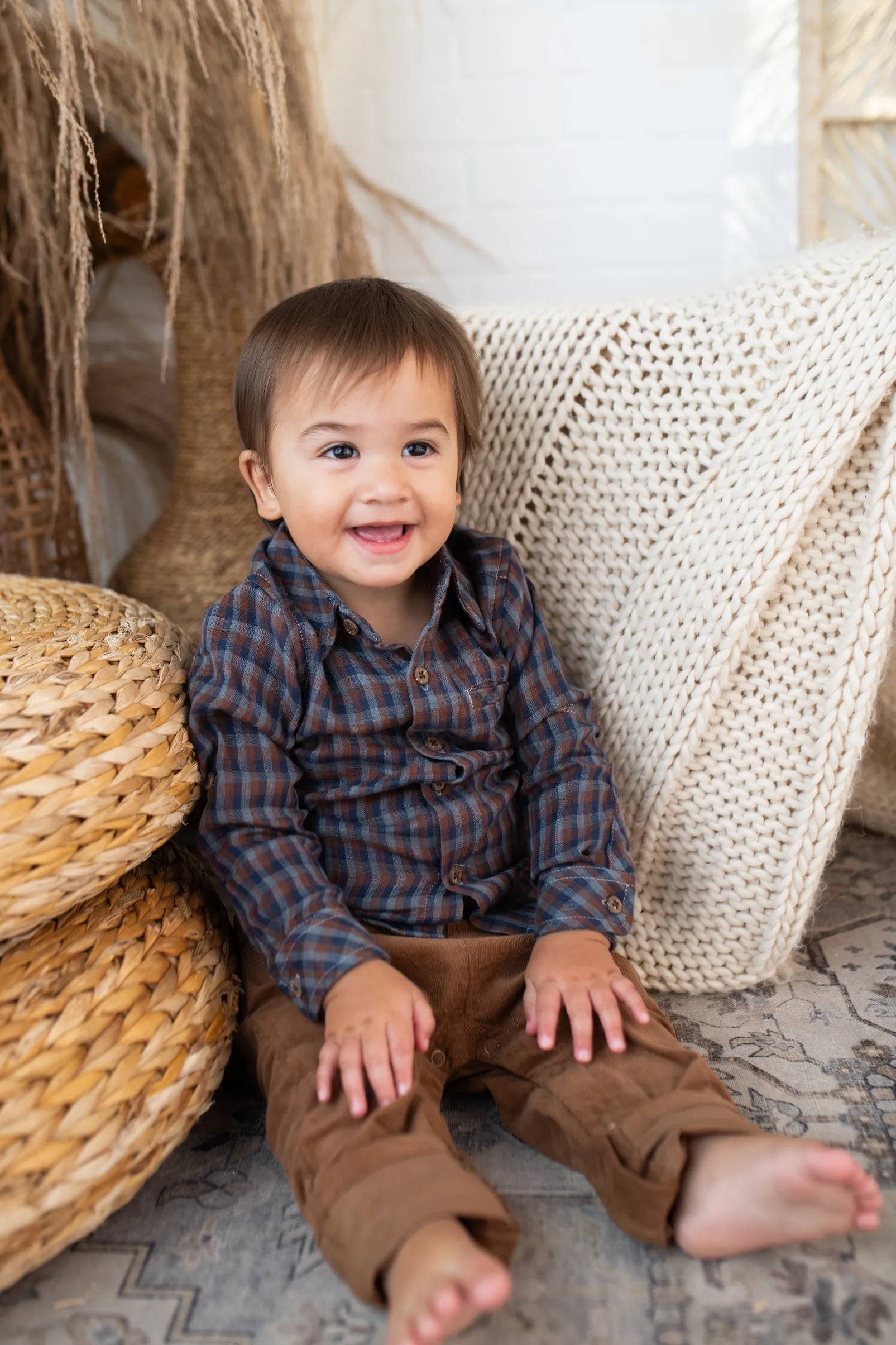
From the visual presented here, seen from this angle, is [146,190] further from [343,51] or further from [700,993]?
[700,993]

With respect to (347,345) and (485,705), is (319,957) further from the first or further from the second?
(347,345)

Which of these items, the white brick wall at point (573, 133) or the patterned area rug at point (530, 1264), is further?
the white brick wall at point (573, 133)

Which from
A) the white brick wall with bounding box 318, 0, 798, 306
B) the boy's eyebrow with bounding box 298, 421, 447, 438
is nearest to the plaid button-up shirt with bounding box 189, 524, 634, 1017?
the boy's eyebrow with bounding box 298, 421, 447, 438

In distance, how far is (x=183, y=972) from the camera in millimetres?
821

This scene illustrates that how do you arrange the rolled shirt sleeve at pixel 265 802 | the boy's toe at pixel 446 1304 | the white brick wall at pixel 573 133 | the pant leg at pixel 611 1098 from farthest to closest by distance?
the white brick wall at pixel 573 133 < the rolled shirt sleeve at pixel 265 802 < the pant leg at pixel 611 1098 < the boy's toe at pixel 446 1304

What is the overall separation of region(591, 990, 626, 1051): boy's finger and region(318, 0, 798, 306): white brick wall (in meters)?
1.00

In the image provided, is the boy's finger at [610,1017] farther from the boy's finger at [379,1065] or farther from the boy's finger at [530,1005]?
the boy's finger at [379,1065]

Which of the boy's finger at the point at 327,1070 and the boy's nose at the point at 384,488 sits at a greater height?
the boy's nose at the point at 384,488

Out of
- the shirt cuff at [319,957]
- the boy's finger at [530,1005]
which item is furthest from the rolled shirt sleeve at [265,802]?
the boy's finger at [530,1005]

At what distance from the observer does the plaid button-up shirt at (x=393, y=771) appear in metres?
0.86

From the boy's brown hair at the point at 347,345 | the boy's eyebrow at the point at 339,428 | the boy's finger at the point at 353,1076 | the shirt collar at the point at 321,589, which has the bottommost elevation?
the boy's finger at the point at 353,1076

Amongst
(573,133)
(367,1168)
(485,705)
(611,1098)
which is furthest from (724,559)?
(573,133)

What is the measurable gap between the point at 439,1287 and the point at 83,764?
0.41m

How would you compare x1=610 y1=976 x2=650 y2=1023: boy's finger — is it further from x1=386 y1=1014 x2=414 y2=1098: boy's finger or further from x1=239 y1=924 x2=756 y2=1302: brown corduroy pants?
x1=386 y1=1014 x2=414 y2=1098: boy's finger
